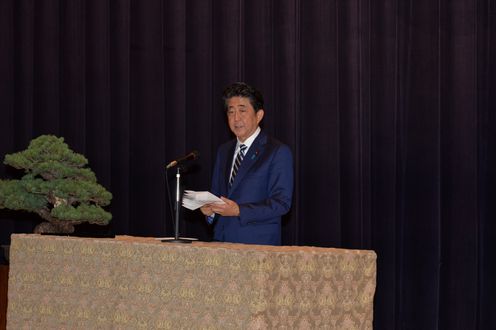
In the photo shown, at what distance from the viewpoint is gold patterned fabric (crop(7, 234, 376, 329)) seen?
2.34m

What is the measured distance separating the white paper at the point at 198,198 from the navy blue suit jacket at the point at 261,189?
317 mm

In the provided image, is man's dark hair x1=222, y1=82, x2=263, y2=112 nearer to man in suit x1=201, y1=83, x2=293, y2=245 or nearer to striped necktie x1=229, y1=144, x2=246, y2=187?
man in suit x1=201, y1=83, x2=293, y2=245

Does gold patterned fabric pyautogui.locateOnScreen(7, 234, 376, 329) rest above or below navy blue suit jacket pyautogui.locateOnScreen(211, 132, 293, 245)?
below

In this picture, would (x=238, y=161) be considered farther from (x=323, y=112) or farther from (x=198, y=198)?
(x=323, y=112)

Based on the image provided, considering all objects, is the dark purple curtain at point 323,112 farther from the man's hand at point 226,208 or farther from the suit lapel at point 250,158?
the man's hand at point 226,208

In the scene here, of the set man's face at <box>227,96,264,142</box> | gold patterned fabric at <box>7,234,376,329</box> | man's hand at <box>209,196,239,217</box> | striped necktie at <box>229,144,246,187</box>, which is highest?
man's face at <box>227,96,264,142</box>

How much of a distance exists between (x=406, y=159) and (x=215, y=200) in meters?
1.81

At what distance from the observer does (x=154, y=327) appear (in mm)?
2525

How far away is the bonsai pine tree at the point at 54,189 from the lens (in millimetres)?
3137

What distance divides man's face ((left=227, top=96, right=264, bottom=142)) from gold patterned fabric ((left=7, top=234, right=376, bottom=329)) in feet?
2.11

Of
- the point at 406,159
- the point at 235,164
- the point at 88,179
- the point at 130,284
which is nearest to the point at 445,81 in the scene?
the point at 406,159

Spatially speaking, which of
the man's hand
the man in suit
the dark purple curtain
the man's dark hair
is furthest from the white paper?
the dark purple curtain

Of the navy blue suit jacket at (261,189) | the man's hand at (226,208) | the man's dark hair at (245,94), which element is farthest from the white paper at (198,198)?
the man's dark hair at (245,94)

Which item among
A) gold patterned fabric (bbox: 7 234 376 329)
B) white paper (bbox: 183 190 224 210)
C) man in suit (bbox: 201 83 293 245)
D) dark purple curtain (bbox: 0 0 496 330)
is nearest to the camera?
gold patterned fabric (bbox: 7 234 376 329)
